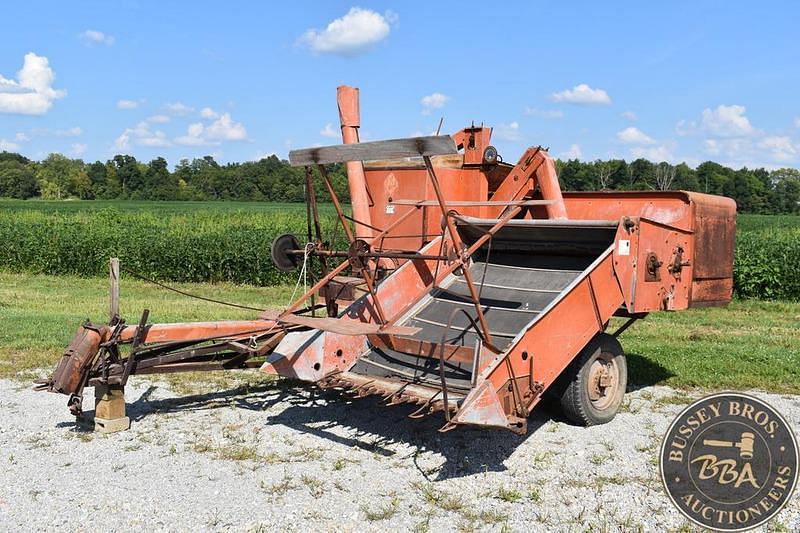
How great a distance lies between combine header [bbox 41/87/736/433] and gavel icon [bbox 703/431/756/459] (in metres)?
1.09

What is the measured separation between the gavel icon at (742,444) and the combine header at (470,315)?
1.09 meters

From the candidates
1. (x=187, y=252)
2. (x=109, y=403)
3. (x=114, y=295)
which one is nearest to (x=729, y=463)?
(x=109, y=403)

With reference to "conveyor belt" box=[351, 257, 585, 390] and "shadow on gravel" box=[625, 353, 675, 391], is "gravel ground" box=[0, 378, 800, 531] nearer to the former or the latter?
"conveyor belt" box=[351, 257, 585, 390]

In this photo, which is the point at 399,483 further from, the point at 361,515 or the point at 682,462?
the point at 682,462

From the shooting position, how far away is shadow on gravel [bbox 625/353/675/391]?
26.0ft

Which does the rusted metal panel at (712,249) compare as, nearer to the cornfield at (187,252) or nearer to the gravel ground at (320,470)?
the gravel ground at (320,470)

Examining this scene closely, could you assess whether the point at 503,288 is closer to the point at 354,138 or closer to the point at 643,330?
the point at 354,138

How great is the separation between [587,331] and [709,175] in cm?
5805

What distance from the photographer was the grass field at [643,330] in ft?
26.9

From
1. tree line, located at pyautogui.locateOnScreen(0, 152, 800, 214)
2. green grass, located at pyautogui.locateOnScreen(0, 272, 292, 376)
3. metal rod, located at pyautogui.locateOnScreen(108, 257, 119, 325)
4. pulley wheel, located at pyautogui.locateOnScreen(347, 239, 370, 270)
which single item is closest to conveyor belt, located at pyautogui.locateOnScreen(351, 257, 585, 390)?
pulley wheel, located at pyautogui.locateOnScreen(347, 239, 370, 270)

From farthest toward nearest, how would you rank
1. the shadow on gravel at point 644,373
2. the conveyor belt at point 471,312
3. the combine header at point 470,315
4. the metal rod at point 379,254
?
the shadow on gravel at point 644,373 < the conveyor belt at point 471,312 < the metal rod at point 379,254 < the combine header at point 470,315

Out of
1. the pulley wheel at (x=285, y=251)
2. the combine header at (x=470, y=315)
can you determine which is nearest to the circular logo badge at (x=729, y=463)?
the combine header at (x=470, y=315)

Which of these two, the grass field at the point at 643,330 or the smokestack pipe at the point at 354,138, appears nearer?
the grass field at the point at 643,330

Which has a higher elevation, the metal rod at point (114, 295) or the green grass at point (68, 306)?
the metal rod at point (114, 295)
